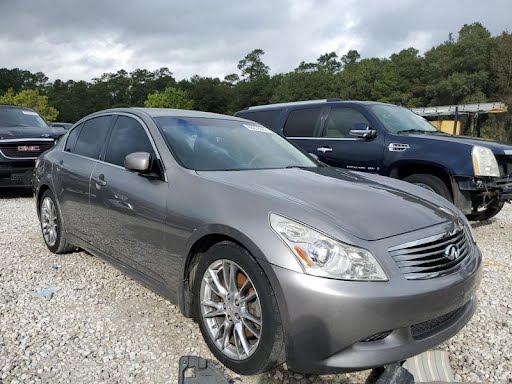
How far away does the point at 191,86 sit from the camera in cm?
9512

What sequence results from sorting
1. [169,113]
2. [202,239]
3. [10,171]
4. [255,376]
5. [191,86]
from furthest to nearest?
[191,86] < [10,171] < [169,113] < [202,239] < [255,376]

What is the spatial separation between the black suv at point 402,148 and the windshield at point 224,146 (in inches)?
104

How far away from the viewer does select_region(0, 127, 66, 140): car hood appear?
843cm

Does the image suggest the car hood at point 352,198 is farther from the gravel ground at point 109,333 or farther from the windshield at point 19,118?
the windshield at point 19,118

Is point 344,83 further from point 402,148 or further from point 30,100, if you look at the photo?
point 402,148

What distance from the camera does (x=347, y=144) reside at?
6797 mm

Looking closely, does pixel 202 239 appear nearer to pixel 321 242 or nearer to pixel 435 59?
pixel 321 242

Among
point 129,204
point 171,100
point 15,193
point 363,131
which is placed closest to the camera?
point 129,204

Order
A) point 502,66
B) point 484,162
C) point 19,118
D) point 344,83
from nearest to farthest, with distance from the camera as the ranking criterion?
point 484,162
point 19,118
point 502,66
point 344,83

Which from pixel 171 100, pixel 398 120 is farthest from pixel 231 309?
pixel 171 100

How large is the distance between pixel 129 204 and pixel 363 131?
13.3 ft

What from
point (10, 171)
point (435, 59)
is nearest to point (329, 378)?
point (10, 171)

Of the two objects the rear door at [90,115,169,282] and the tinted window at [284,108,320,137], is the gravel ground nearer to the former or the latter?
the rear door at [90,115,169,282]

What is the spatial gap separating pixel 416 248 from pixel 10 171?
26.6 feet
